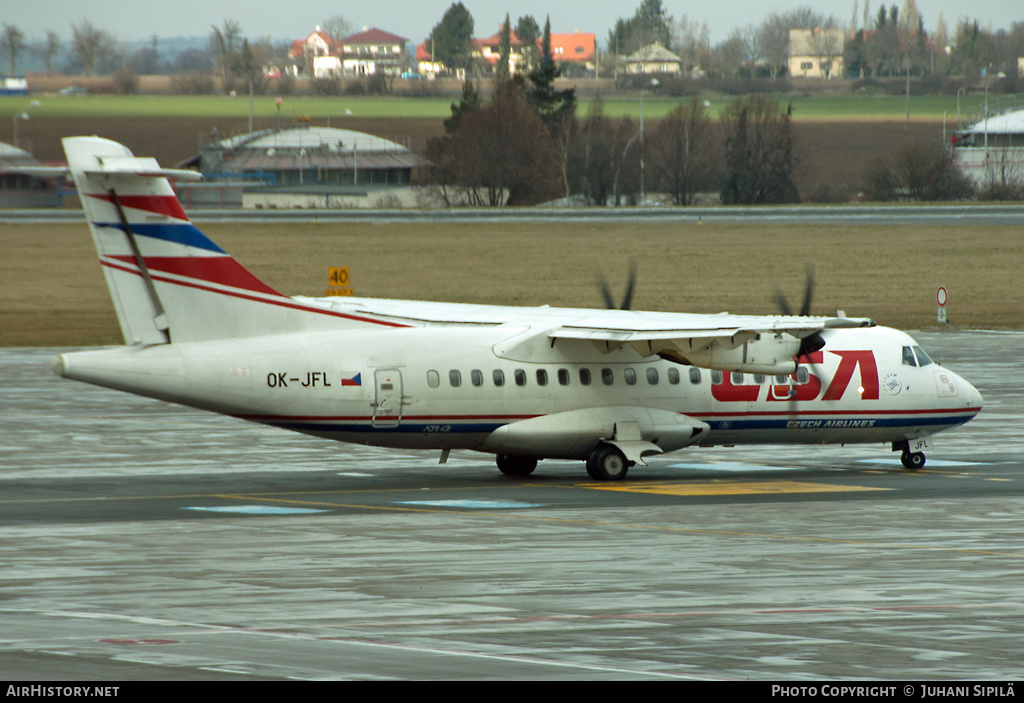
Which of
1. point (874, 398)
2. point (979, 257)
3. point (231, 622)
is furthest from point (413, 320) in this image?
point (979, 257)

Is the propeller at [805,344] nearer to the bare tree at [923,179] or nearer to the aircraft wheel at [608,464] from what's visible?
the aircraft wheel at [608,464]

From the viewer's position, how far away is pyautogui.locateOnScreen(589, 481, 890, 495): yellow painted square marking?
85.1 feet

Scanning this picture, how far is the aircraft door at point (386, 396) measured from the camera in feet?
83.5

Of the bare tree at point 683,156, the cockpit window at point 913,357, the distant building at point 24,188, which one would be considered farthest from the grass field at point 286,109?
the cockpit window at point 913,357

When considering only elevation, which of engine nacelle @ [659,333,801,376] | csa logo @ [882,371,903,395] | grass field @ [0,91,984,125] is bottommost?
csa logo @ [882,371,903,395]

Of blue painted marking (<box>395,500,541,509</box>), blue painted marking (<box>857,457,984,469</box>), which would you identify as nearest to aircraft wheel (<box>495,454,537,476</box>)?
blue painted marking (<box>395,500,541,509</box>)

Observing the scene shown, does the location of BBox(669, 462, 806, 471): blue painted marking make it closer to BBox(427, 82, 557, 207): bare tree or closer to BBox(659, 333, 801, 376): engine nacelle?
BBox(659, 333, 801, 376): engine nacelle

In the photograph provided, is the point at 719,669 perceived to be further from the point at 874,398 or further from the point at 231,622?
the point at 874,398

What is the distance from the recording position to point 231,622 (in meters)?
14.9

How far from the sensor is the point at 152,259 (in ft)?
80.6

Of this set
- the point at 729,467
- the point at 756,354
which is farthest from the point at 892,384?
the point at 756,354

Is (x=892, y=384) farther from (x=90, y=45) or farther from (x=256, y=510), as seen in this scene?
(x=90, y=45)

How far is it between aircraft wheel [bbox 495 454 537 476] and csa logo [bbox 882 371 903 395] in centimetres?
751
